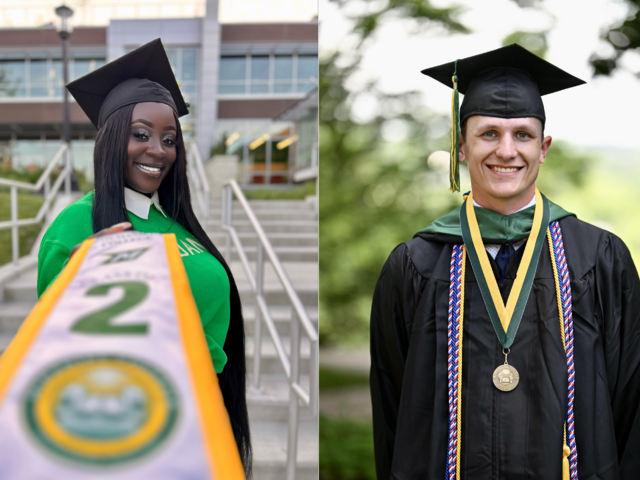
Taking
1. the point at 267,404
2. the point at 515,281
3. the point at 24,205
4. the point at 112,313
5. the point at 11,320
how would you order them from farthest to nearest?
the point at 24,205
the point at 11,320
the point at 267,404
the point at 515,281
the point at 112,313

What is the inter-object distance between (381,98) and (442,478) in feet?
7.55

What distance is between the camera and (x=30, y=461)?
2.24 ft

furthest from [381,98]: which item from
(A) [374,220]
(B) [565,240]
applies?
(B) [565,240]

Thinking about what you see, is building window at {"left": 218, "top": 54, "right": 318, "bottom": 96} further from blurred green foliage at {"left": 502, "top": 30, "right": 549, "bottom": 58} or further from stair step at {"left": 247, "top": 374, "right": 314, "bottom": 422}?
stair step at {"left": 247, "top": 374, "right": 314, "bottom": 422}

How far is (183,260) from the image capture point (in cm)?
148

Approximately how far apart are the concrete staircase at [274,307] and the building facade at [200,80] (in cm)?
68

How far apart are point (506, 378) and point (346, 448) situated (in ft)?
6.83

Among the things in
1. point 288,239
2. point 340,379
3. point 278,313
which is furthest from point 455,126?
point 288,239

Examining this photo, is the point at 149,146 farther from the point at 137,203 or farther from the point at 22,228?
the point at 22,228

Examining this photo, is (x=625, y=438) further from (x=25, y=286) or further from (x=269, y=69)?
(x=25, y=286)

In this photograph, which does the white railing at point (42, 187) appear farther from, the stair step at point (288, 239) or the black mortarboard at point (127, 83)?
the black mortarboard at point (127, 83)

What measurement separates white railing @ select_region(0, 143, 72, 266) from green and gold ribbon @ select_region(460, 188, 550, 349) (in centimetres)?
323

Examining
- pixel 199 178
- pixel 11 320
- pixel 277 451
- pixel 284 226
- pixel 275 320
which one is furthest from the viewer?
pixel 284 226

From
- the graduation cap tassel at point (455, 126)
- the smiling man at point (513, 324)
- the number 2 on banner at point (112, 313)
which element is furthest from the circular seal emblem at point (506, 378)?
the number 2 on banner at point (112, 313)
